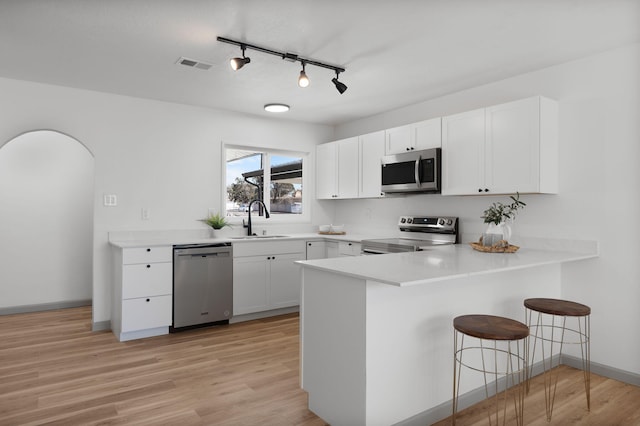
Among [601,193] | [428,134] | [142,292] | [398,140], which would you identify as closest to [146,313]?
[142,292]

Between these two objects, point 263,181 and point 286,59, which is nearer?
point 286,59

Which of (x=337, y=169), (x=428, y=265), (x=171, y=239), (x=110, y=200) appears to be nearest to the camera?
(x=428, y=265)

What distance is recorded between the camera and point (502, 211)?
10.8 ft

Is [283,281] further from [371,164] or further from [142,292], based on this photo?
[371,164]

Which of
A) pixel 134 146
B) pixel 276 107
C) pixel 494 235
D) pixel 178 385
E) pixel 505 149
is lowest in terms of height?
pixel 178 385

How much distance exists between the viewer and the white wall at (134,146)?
3779mm

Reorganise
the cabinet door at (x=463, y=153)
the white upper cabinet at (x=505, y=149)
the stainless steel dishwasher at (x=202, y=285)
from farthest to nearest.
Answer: the stainless steel dishwasher at (x=202, y=285) → the cabinet door at (x=463, y=153) → the white upper cabinet at (x=505, y=149)

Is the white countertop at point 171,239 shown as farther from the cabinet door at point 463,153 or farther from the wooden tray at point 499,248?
the wooden tray at point 499,248

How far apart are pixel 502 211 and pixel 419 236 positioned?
115 cm

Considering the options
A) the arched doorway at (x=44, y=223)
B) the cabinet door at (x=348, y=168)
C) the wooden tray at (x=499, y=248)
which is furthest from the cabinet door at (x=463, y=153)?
the arched doorway at (x=44, y=223)

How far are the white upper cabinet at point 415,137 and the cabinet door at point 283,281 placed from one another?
1.63 m

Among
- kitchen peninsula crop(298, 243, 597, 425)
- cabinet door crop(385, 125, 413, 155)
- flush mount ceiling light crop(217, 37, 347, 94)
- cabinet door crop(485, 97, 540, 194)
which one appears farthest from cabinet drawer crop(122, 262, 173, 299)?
cabinet door crop(485, 97, 540, 194)

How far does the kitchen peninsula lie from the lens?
6.58 feet

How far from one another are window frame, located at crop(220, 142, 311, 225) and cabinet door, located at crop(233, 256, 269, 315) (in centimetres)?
76
